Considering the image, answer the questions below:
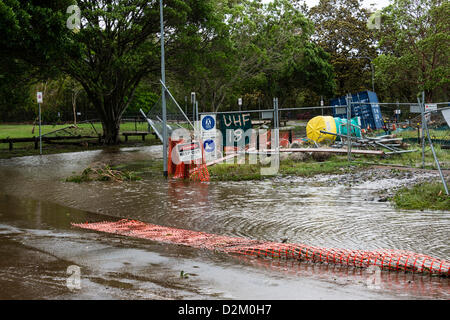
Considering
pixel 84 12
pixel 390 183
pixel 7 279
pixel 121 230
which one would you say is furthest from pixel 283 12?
pixel 7 279

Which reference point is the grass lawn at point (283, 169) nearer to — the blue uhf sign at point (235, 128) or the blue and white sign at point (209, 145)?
the blue and white sign at point (209, 145)

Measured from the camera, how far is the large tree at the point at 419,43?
39312 millimetres

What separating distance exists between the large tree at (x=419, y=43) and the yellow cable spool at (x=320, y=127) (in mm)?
19710

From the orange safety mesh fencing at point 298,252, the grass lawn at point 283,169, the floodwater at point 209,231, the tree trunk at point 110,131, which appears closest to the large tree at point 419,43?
the tree trunk at point 110,131

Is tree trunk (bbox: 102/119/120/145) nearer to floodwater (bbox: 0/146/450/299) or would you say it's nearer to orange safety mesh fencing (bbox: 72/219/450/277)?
floodwater (bbox: 0/146/450/299)

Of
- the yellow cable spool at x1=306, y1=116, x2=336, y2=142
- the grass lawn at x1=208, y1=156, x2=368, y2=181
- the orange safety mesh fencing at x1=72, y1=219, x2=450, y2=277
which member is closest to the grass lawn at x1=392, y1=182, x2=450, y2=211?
the orange safety mesh fencing at x1=72, y1=219, x2=450, y2=277

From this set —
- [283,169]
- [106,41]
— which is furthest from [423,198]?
[106,41]

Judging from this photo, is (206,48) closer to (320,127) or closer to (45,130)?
(320,127)

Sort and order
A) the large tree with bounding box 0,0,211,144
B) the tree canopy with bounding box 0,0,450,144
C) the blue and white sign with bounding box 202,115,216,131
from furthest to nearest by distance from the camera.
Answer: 1. the tree canopy with bounding box 0,0,450,144
2. the large tree with bounding box 0,0,211,144
3. the blue and white sign with bounding box 202,115,216,131

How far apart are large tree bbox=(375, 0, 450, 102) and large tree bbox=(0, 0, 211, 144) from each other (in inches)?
764

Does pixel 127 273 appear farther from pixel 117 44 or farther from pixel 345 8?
pixel 345 8

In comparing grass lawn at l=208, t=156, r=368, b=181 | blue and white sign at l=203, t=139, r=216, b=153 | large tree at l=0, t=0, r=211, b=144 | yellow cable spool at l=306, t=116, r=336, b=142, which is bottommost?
grass lawn at l=208, t=156, r=368, b=181

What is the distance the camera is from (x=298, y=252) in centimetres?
650

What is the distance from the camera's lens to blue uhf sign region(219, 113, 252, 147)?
19.2m
